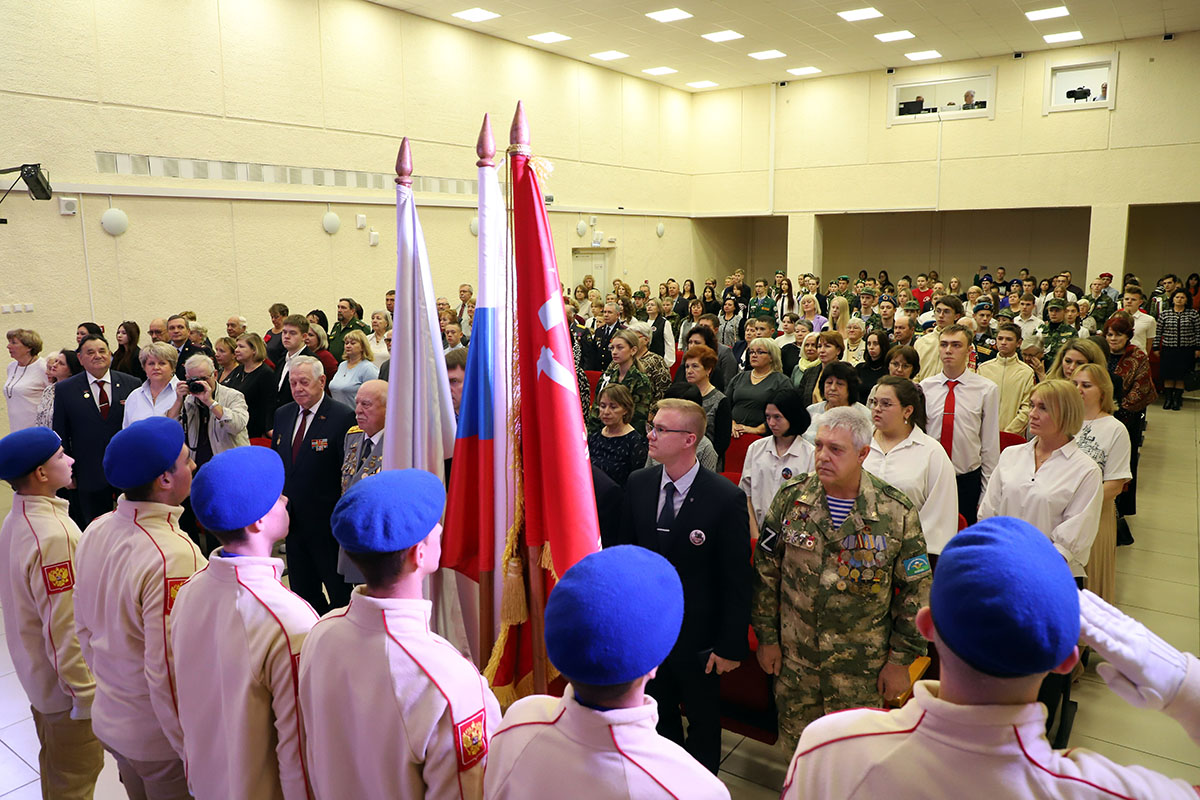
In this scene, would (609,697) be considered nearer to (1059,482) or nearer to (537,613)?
(537,613)

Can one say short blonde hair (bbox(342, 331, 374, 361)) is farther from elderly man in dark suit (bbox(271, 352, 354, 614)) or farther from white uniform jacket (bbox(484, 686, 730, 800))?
white uniform jacket (bbox(484, 686, 730, 800))

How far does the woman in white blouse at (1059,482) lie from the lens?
12.0 ft

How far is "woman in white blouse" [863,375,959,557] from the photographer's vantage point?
3.70 meters

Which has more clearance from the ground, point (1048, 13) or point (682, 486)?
point (1048, 13)

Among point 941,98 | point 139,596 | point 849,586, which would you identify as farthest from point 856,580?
point 941,98

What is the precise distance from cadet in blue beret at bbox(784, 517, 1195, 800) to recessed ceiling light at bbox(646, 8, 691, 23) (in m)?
13.9

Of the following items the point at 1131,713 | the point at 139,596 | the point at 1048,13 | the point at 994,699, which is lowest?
the point at 1131,713

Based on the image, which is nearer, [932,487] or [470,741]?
[470,741]

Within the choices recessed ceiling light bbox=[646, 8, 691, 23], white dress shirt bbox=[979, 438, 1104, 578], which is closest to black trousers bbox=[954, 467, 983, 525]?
white dress shirt bbox=[979, 438, 1104, 578]

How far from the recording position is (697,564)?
302 cm

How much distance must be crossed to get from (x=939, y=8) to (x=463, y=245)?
9219mm

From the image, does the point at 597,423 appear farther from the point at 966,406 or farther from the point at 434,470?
the point at 434,470

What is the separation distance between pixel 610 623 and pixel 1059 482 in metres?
3.29

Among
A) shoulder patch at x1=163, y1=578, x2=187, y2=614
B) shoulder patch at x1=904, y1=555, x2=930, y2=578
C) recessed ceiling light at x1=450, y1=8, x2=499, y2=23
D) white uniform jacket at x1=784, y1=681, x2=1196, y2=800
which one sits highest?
recessed ceiling light at x1=450, y1=8, x2=499, y2=23
